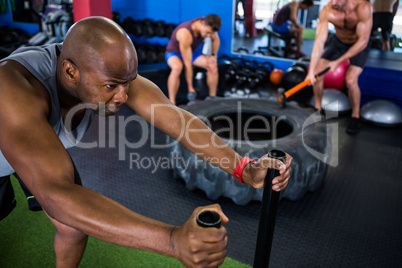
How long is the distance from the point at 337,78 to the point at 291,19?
2.00m

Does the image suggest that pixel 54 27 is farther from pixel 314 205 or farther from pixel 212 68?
pixel 314 205

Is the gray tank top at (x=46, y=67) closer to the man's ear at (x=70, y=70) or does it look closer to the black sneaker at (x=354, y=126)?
the man's ear at (x=70, y=70)

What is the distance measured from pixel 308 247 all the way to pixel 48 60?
146 centimetres

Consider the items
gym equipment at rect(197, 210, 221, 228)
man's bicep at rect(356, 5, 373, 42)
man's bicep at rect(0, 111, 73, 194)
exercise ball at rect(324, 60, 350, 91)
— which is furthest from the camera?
exercise ball at rect(324, 60, 350, 91)

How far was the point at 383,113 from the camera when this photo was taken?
3.33m

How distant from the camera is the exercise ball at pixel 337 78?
12.4 ft

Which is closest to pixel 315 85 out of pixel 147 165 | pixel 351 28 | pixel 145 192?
pixel 351 28

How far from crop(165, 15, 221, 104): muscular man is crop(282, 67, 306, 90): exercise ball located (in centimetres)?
90

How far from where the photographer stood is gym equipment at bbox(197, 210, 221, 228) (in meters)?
0.64

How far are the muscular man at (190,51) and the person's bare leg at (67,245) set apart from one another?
257cm

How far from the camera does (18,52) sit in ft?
3.33

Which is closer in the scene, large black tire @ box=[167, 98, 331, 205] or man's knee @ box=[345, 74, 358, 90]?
large black tire @ box=[167, 98, 331, 205]

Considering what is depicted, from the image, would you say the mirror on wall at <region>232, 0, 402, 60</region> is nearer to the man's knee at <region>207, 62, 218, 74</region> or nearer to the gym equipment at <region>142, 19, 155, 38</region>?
the gym equipment at <region>142, 19, 155, 38</region>

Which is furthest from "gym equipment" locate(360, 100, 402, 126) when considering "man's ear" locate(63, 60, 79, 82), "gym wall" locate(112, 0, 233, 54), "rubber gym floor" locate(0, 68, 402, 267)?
"man's ear" locate(63, 60, 79, 82)
